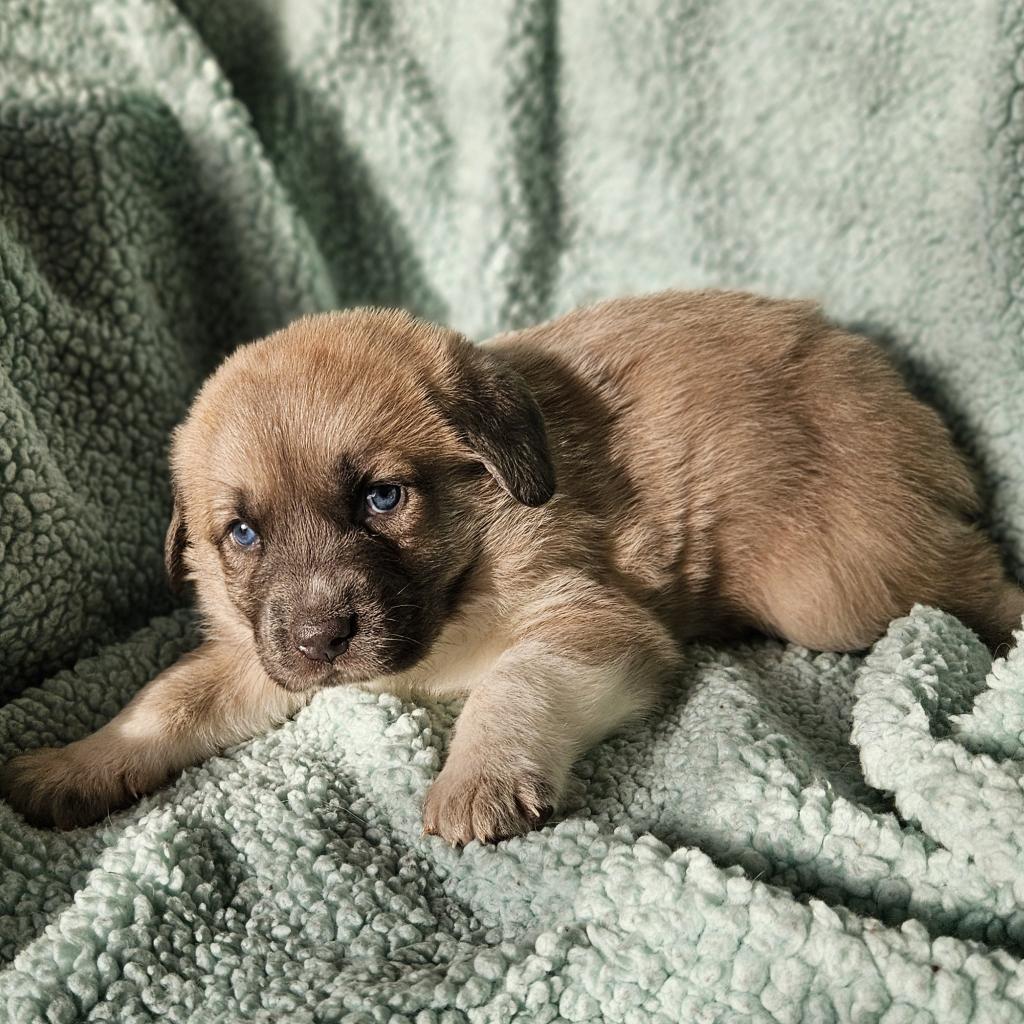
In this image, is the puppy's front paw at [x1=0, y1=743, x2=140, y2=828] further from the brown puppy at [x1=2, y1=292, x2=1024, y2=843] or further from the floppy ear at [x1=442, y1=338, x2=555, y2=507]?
the floppy ear at [x1=442, y1=338, x2=555, y2=507]

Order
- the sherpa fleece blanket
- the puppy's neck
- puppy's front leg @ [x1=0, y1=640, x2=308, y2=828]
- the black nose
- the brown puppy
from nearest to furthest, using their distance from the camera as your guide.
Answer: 1. the sherpa fleece blanket
2. the black nose
3. the brown puppy
4. puppy's front leg @ [x1=0, y1=640, x2=308, y2=828]
5. the puppy's neck

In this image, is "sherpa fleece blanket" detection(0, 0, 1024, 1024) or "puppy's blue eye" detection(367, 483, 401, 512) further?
"puppy's blue eye" detection(367, 483, 401, 512)

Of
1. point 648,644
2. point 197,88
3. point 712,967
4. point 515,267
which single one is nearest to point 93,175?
point 197,88

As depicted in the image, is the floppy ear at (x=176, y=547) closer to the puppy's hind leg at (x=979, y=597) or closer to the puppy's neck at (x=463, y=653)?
the puppy's neck at (x=463, y=653)

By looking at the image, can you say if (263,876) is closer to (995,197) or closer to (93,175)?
(93,175)

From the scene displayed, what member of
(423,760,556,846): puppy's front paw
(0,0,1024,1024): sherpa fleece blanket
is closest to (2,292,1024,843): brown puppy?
(423,760,556,846): puppy's front paw

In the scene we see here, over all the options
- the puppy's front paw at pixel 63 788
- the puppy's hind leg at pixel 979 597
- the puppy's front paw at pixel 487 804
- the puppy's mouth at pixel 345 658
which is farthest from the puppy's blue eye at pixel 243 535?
the puppy's hind leg at pixel 979 597

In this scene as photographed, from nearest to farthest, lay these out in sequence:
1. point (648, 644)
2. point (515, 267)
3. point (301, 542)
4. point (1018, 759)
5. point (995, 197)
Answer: point (1018, 759), point (301, 542), point (648, 644), point (995, 197), point (515, 267)
